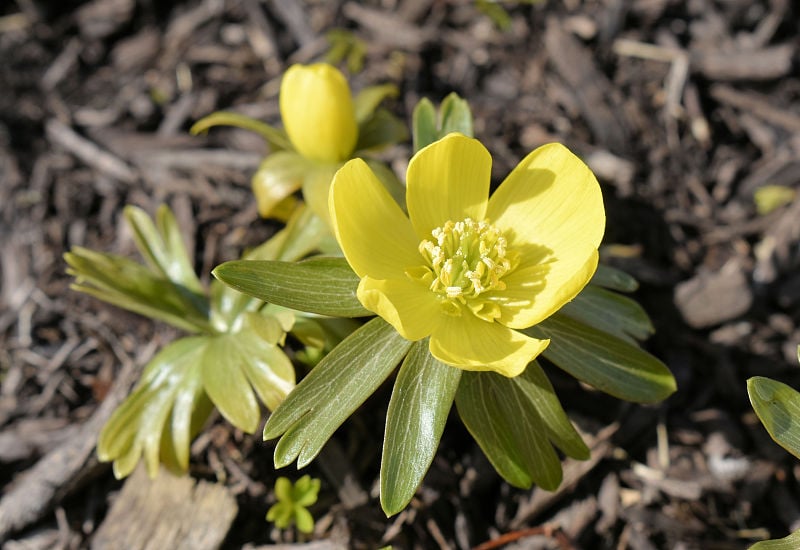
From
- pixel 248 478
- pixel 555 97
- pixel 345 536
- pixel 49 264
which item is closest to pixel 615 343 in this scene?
pixel 345 536

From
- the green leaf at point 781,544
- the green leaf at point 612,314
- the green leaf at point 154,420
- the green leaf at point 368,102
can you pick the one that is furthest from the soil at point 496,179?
the green leaf at point 781,544

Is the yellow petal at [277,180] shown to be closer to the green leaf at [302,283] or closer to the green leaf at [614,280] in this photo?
the green leaf at [302,283]

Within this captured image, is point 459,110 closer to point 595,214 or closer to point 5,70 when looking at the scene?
point 595,214

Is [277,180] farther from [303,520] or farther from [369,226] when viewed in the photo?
[303,520]

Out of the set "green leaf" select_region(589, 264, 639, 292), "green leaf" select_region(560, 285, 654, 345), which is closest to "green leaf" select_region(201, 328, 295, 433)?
"green leaf" select_region(560, 285, 654, 345)

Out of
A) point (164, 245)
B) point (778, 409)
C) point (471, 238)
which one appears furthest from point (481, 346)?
point (164, 245)

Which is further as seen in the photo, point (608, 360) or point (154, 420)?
point (154, 420)

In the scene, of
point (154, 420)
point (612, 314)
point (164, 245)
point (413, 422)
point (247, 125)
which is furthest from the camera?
point (164, 245)
